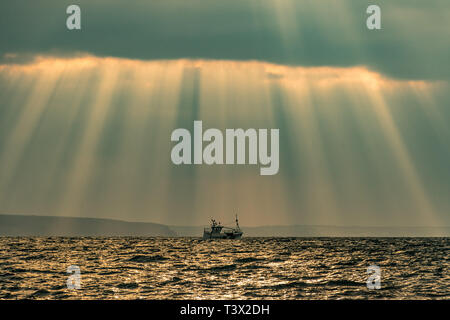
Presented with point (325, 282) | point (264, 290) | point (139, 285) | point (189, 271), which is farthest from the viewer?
point (189, 271)

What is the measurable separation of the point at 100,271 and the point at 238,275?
42.6 feet

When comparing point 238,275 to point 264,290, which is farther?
point 238,275
